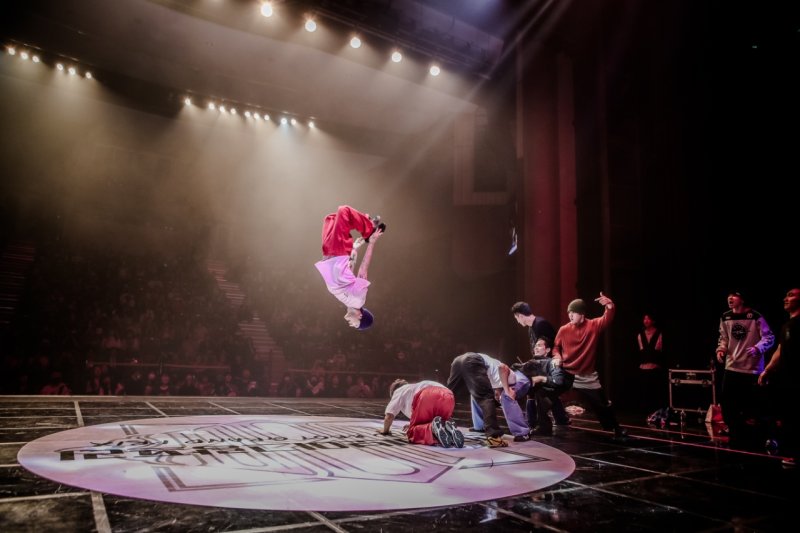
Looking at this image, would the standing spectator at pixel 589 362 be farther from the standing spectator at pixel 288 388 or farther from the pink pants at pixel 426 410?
the standing spectator at pixel 288 388

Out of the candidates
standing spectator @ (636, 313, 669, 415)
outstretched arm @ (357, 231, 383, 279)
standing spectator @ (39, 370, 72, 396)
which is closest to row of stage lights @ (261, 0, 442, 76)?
outstretched arm @ (357, 231, 383, 279)

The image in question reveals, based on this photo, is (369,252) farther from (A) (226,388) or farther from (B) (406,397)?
(A) (226,388)

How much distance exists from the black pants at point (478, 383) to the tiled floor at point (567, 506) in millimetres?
742

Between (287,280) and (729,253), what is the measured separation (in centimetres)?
1253

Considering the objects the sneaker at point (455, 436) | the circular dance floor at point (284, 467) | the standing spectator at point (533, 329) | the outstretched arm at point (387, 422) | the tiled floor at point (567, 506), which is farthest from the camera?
the standing spectator at point (533, 329)

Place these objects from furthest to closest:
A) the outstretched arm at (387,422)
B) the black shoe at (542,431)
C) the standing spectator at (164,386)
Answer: the standing spectator at (164,386) < the black shoe at (542,431) < the outstretched arm at (387,422)

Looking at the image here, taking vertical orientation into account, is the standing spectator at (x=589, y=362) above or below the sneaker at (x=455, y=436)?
above

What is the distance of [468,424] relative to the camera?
19.4 feet

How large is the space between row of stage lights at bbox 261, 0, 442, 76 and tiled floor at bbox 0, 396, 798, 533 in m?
7.24

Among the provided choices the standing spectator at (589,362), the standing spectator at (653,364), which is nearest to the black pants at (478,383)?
the standing spectator at (589,362)

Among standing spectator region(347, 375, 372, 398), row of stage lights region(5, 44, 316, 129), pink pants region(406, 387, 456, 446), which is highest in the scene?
row of stage lights region(5, 44, 316, 129)

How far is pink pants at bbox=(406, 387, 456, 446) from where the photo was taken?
164 inches

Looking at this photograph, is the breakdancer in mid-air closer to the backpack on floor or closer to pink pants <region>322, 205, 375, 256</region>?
pink pants <region>322, 205, 375, 256</region>

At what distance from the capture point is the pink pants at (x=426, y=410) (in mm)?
4168
